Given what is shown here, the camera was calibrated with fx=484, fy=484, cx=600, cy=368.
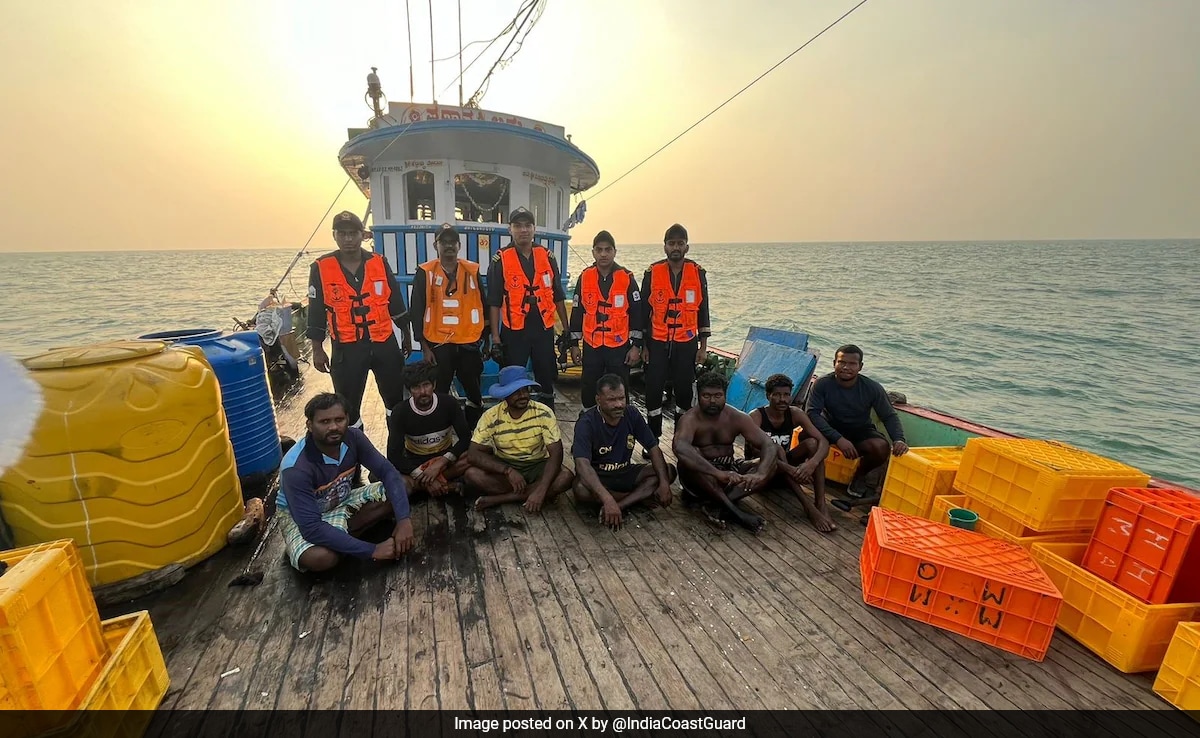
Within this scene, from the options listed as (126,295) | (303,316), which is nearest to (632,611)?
(303,316)

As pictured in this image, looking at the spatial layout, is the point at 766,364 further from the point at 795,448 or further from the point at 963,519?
Result: the point at 963,519

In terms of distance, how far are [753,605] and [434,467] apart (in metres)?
2.63

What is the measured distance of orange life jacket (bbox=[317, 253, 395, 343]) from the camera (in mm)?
4332

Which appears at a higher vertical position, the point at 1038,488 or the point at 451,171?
the point at 451,171

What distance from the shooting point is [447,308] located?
495 centimetres

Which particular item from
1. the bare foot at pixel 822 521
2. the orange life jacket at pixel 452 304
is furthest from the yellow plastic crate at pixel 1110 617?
the orange life jacket at pixel 452 304

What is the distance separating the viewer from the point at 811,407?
4621mm

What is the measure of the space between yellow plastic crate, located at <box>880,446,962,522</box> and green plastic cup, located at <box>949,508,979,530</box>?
0.32 meters

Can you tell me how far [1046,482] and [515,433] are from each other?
360 cm

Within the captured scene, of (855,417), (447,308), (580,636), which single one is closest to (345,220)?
(447,308)

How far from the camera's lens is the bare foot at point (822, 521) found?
386 cm

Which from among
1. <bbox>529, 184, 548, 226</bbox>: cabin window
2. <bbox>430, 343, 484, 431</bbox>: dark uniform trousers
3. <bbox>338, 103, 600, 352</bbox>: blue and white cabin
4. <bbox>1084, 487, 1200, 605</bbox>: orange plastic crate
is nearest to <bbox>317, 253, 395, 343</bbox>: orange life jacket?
<bbox>430, 343, 484, 431</bbox>: dark uniform trousers

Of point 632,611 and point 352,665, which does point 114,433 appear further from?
point 632,611

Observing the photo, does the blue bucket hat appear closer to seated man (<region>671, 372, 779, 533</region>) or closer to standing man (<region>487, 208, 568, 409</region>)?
standing man (<region>487, 208, 568, 409</region>)
